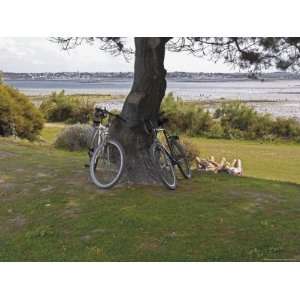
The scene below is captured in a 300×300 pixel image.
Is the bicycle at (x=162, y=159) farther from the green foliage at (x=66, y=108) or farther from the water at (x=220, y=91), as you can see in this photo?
the green foliage at (x=66, y=108)

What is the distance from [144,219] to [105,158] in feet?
3.62

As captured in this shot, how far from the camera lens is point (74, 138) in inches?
400

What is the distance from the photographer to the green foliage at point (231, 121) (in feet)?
24.3

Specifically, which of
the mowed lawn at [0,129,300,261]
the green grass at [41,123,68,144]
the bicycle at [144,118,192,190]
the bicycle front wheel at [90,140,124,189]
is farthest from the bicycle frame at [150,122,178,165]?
the green grass at [41,123,68,144]

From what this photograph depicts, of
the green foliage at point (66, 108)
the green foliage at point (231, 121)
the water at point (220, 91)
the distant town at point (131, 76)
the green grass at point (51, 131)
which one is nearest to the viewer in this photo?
the distant town at point (131, 76)

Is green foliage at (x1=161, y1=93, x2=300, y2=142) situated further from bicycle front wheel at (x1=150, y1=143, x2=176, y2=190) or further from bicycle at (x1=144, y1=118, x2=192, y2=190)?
bicycle front wheel at (x1=150, y1=143, x2=176, y2=190)

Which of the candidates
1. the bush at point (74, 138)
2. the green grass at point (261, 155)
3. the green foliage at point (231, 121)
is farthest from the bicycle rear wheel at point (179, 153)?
the bush at point (74, 138)

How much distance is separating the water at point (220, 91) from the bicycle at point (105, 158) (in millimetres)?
1088

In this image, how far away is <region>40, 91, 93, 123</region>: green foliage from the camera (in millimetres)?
7668

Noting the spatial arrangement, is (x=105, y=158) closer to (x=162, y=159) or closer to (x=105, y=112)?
(x=105, y=112)

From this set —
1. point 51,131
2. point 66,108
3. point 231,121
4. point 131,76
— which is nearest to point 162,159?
point 131,76

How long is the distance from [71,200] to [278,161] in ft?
11.2
